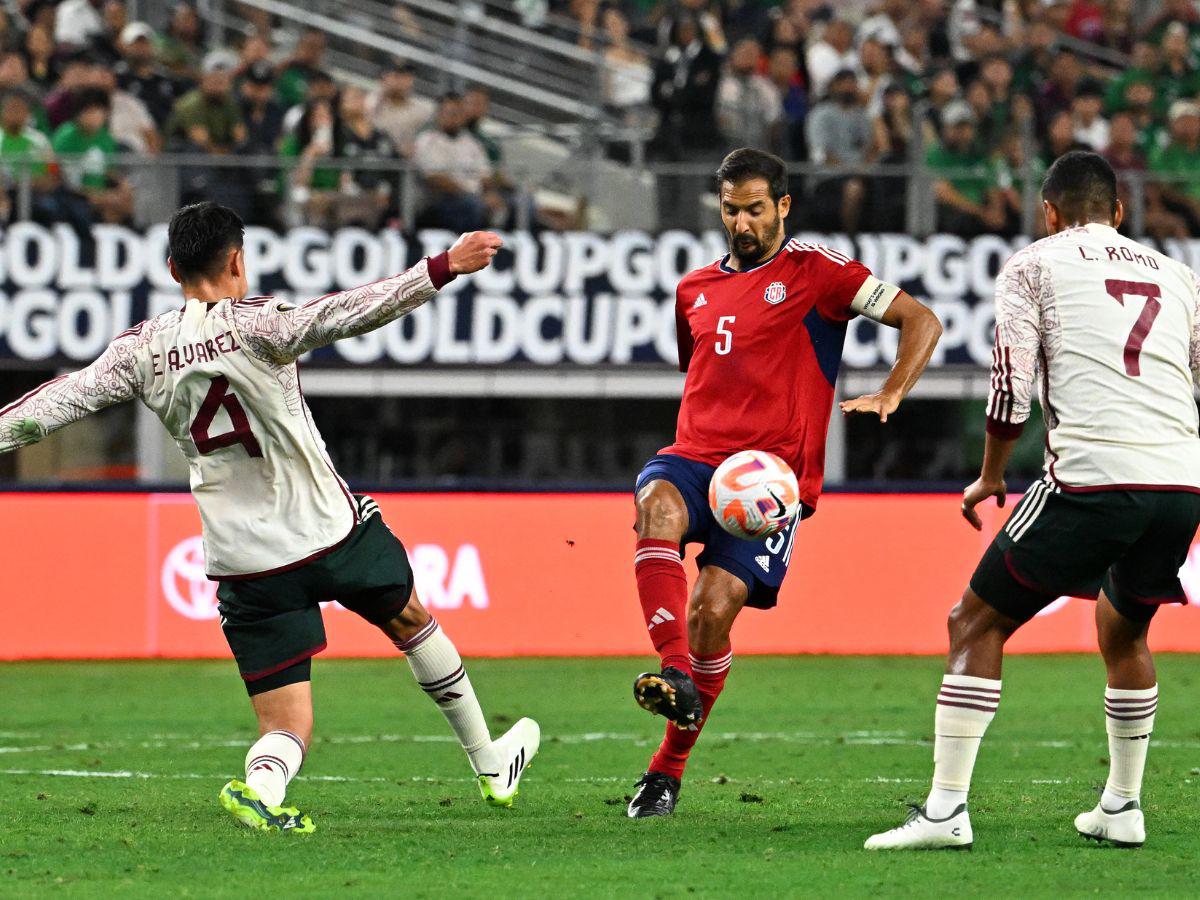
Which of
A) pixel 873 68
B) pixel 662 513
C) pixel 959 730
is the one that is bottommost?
pixel 959 730

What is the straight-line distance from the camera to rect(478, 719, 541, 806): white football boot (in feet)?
22.5

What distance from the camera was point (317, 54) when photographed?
55.8 ft

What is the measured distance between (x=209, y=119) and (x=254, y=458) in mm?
10296

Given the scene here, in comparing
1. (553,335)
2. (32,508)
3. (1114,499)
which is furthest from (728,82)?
(1114,499)

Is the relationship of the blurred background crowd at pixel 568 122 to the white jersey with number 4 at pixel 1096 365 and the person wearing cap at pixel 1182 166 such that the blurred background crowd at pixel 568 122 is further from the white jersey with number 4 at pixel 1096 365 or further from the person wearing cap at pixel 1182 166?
the white jersey with number 4 at pixel 1096 365

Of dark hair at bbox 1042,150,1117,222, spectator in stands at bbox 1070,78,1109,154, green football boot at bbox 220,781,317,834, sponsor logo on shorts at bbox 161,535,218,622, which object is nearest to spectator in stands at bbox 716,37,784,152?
spectator in stands at bbox 1070,78,1109,154

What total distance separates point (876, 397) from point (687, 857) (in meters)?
1.62

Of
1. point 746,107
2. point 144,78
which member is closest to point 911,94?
point 746,107

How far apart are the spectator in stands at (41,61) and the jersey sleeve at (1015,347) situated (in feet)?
40.4

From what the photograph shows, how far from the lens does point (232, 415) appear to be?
6.23 m

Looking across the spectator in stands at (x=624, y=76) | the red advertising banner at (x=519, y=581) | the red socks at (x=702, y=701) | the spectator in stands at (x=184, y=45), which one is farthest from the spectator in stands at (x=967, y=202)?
the red socks at (x=702, y=701)

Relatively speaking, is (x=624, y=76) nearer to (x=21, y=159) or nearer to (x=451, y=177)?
(x=451, y=177)

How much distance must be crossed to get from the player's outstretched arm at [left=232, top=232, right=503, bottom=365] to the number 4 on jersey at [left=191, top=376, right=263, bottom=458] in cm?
17

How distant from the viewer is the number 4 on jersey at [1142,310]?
589 centimetres
